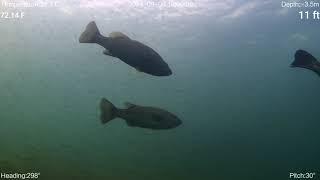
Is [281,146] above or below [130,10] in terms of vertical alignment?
below

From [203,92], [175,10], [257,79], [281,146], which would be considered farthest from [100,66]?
[281,146]

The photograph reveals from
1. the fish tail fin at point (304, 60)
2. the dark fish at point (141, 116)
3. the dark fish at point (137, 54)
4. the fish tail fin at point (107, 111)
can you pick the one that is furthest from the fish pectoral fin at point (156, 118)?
the fish tail fin at point (304, 60)

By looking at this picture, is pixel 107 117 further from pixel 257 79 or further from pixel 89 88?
pixel 89 88

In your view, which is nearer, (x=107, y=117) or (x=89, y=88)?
(x=107, y=117)

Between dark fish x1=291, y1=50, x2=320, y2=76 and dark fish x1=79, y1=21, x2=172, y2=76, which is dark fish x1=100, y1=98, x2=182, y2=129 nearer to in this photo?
dark fish x1=79, y1=21, x2=172, y2=76

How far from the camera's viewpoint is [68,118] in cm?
2708

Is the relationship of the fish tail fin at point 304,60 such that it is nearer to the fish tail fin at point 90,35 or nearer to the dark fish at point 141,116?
the dark fish at point 141,116

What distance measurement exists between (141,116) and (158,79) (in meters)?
18.8

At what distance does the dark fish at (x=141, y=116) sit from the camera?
12.7 feet

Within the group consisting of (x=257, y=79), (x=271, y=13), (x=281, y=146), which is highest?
(x=271, y=13)

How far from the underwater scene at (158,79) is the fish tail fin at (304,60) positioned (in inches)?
0.5

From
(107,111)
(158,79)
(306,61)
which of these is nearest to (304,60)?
(306,61)

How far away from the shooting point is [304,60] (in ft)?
12.6

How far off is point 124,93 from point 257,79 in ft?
24.3
